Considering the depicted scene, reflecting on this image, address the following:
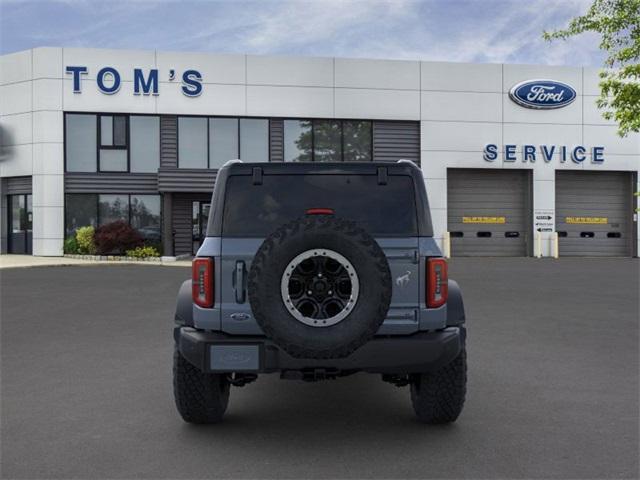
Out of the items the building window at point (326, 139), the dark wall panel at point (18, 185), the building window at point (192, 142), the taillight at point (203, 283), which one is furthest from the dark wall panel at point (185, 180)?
the taillight at point (203, 283)

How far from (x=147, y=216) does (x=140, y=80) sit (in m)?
5.72

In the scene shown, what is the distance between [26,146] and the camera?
82.2 ft

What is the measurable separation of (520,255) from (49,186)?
833 inches

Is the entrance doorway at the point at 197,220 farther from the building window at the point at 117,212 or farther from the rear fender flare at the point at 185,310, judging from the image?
the rear fender flare at the point at 185,310

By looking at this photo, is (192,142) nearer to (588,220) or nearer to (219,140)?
(219,140)

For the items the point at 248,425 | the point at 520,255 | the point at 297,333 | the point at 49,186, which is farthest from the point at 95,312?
the point at 520,255

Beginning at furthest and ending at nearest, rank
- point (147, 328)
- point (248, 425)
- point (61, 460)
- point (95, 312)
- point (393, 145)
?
point (393, 145) < point (95, 312) < point (147, 328) < point (248, 425) < point (61, 460)

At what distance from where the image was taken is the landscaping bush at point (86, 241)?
2369 cm

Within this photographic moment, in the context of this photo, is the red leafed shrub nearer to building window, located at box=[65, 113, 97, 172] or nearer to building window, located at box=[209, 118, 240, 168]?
building window, located at box=[65, 113, 97, 172]

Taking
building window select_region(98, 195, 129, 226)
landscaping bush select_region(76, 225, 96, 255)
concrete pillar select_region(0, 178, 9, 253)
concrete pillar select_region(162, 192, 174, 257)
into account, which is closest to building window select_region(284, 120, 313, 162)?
concrete pillar select_region(162, 192, 174, 257)

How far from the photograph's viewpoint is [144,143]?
25.2m

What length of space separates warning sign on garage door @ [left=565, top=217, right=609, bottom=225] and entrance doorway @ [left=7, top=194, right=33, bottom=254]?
24.4 m

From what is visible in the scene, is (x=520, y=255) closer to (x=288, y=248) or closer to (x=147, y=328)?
(x=147, y=328)

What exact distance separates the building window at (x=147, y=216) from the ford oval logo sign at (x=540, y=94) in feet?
55.2
